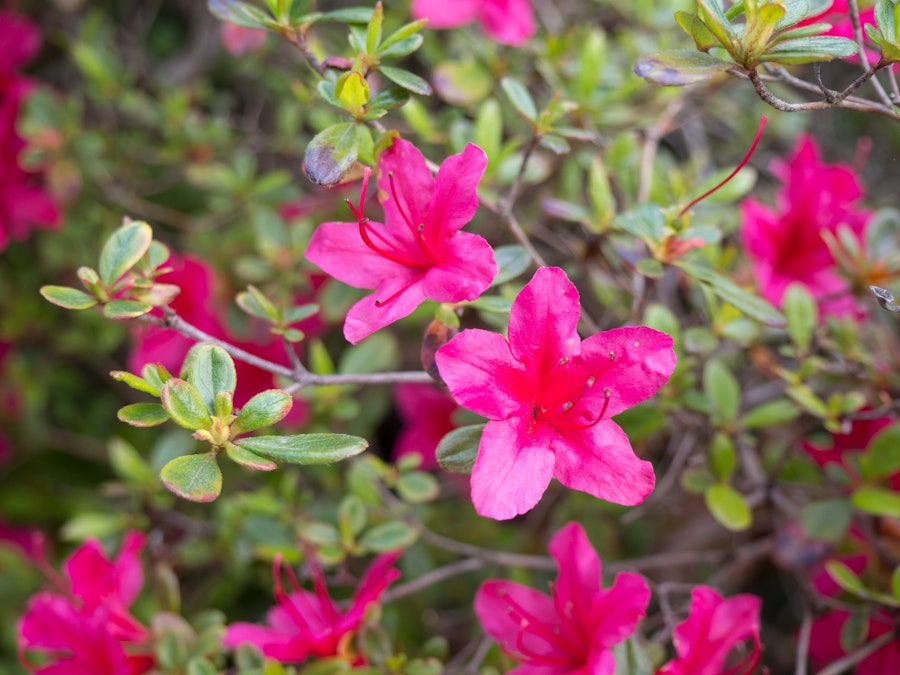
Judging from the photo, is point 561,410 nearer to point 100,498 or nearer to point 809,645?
point 809,645

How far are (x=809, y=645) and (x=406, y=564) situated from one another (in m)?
0.58

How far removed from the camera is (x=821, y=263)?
1.20 metres

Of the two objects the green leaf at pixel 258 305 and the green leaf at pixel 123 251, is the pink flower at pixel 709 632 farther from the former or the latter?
the green leaf at pixel 123 251

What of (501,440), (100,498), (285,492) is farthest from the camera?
(100,498)

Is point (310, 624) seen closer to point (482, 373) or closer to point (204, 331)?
point (482, 373)

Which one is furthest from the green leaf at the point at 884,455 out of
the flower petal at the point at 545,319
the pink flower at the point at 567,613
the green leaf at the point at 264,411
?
the green leaf at the point at 264,411

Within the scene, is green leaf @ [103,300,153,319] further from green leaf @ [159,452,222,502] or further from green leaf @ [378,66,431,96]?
green leaf @ [378,66,431,96]

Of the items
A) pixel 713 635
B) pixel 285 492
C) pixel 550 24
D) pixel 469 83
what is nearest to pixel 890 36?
pixel 713 635

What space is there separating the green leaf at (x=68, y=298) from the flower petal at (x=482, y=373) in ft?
1.17

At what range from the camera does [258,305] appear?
35.5 inches

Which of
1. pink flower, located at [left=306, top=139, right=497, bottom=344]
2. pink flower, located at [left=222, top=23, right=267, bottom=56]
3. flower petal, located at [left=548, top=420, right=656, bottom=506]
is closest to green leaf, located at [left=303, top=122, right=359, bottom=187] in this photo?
pink flower, located at [left=306, top=139, right=497, bottom=344]

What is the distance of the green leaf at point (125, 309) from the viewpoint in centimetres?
78

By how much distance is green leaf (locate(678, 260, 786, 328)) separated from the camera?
2.92 ft

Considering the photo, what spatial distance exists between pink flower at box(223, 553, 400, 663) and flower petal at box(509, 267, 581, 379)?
318 millimetres
